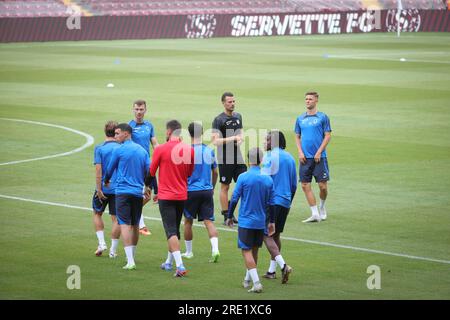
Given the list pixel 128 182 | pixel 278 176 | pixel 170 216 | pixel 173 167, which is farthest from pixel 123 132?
pixel 278 176

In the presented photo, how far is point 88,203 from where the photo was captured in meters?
19.2

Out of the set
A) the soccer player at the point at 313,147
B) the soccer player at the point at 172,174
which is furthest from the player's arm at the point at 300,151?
the soccer player at the point at 172,174

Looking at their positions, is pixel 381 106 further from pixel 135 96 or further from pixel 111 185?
pixel 111 185

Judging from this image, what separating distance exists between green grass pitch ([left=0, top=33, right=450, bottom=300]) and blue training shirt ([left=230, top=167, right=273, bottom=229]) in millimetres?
941

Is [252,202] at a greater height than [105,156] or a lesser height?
lesser

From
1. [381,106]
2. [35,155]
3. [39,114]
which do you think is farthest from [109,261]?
[381,106]

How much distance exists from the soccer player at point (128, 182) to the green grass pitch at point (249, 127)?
22.0 inches

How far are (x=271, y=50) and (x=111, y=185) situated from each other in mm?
44446

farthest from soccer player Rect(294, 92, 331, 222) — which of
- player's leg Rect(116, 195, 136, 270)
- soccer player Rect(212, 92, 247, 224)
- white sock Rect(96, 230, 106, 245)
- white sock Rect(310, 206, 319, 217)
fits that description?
player's leg Rect(116, 195, 136, 270)

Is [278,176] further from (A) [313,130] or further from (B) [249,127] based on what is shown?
(B) [249,127]

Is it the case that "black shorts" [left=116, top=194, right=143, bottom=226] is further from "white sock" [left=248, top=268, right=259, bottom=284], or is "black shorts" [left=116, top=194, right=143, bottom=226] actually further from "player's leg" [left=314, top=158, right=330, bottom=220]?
"player's leg" [left=314, top=158, right=330, bottom=220]

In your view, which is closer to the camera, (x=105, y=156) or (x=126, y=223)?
(x=126, y=223)

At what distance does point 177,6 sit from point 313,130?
203 feet

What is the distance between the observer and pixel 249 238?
1324 centimetres
